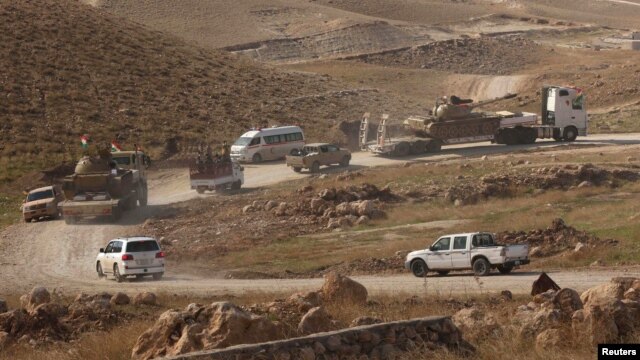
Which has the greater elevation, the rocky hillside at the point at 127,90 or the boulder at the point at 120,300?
the rocky hillside at the point at 127,90

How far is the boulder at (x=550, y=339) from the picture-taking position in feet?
52.5

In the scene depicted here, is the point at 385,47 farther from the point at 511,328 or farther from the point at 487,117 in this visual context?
the point at 511,328

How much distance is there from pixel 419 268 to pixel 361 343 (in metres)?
15.4

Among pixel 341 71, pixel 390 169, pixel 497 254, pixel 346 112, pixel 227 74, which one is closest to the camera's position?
pixel 497 254

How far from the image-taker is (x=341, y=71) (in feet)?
324

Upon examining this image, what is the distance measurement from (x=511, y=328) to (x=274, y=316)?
3.96 metres

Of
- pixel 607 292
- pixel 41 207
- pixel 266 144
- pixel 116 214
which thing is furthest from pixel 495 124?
pixel 607 292

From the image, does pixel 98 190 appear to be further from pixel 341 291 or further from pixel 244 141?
pixel 341 291

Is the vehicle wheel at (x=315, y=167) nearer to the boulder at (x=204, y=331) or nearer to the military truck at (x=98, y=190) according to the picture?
the military truck at (x=98, y=190)

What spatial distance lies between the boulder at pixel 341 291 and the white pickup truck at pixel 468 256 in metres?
7.73

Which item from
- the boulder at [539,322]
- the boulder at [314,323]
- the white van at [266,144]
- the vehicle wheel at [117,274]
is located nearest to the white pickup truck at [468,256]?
the vehicle wheel at [117,274]

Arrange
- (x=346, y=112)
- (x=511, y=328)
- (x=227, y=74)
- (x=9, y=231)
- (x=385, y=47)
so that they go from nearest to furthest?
(x=511, y=328), (x=9, y=231), (x=346, y=112), (x=227, y=74), (x=385, y=47)

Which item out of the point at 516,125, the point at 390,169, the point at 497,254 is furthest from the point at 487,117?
the point at 497,254

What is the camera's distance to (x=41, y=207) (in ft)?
151
